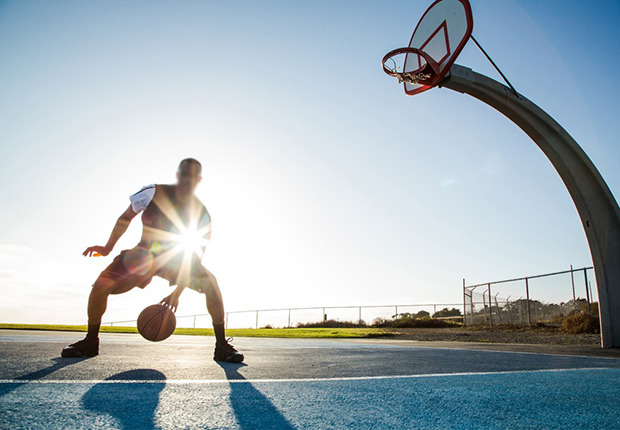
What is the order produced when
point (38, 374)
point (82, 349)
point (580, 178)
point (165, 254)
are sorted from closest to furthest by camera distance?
point (38, 374)
point (82, 349)
point (165, 254)
point (580, 178)

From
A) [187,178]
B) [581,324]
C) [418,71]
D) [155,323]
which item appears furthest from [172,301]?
[581,324]

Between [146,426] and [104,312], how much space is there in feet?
9.40

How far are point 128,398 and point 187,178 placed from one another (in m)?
2.50

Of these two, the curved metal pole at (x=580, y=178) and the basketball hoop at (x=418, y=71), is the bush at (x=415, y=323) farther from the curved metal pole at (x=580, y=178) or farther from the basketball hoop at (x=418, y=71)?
the basketball hoop at (x=418, y=71)

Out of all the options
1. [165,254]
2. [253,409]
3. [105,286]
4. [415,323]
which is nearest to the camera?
[253,409]

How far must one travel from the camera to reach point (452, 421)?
183 cm

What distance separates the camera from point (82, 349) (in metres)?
3.93

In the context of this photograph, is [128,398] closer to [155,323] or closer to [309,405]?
[309,405]

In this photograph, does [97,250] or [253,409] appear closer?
[253,409]

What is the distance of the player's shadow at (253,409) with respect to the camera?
1.67 meters

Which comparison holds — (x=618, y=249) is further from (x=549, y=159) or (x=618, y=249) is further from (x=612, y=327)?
(x=549, y=159)

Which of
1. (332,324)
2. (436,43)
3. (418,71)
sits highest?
(436,43)

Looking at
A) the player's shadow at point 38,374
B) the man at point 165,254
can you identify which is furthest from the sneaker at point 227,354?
the player's shadow at point 38,374

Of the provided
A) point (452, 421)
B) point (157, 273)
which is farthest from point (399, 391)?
point (157, 273)
